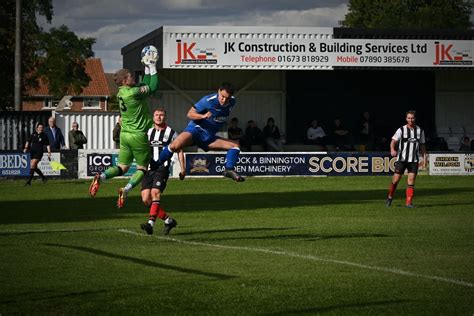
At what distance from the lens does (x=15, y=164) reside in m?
36.3

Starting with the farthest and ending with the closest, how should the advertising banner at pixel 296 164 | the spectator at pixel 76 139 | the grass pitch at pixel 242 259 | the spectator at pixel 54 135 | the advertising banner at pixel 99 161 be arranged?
the spectator at pixel 76 139, the advertising banner at pixel 296 164, the advertising banner at pixel 99 161, the spectator at pixel 54 135, the grass pitch at pixel 242 259

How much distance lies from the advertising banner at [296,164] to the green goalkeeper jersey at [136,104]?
19.0 metres

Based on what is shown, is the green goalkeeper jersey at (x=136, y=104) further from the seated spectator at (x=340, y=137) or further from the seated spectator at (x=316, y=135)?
the seated spectator at (x=340, y=137)

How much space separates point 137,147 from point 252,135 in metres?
23.6

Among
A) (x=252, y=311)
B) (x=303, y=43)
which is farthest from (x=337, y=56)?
(x=252, y=311)

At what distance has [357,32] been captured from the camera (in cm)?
4153

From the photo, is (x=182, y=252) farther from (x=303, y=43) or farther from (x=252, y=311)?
(x=303, y=43)

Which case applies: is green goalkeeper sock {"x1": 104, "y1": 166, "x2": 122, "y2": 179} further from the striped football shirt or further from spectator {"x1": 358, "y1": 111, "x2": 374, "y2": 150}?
spectator {"x1": 358, "y1": 111, "x2": 374, "y2": 150}

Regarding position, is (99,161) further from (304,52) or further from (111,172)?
(111,172)

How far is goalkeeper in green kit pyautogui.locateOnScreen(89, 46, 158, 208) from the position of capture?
57.0ft

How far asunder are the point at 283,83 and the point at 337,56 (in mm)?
4713

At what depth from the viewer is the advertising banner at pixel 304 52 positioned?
39625mm

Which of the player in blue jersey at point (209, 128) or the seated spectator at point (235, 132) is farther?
the seated spectator at point (235, 132)

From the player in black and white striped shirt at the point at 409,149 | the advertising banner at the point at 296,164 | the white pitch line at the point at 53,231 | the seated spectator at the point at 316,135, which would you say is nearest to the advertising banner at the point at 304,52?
the seated spectator at the point at 316,135
